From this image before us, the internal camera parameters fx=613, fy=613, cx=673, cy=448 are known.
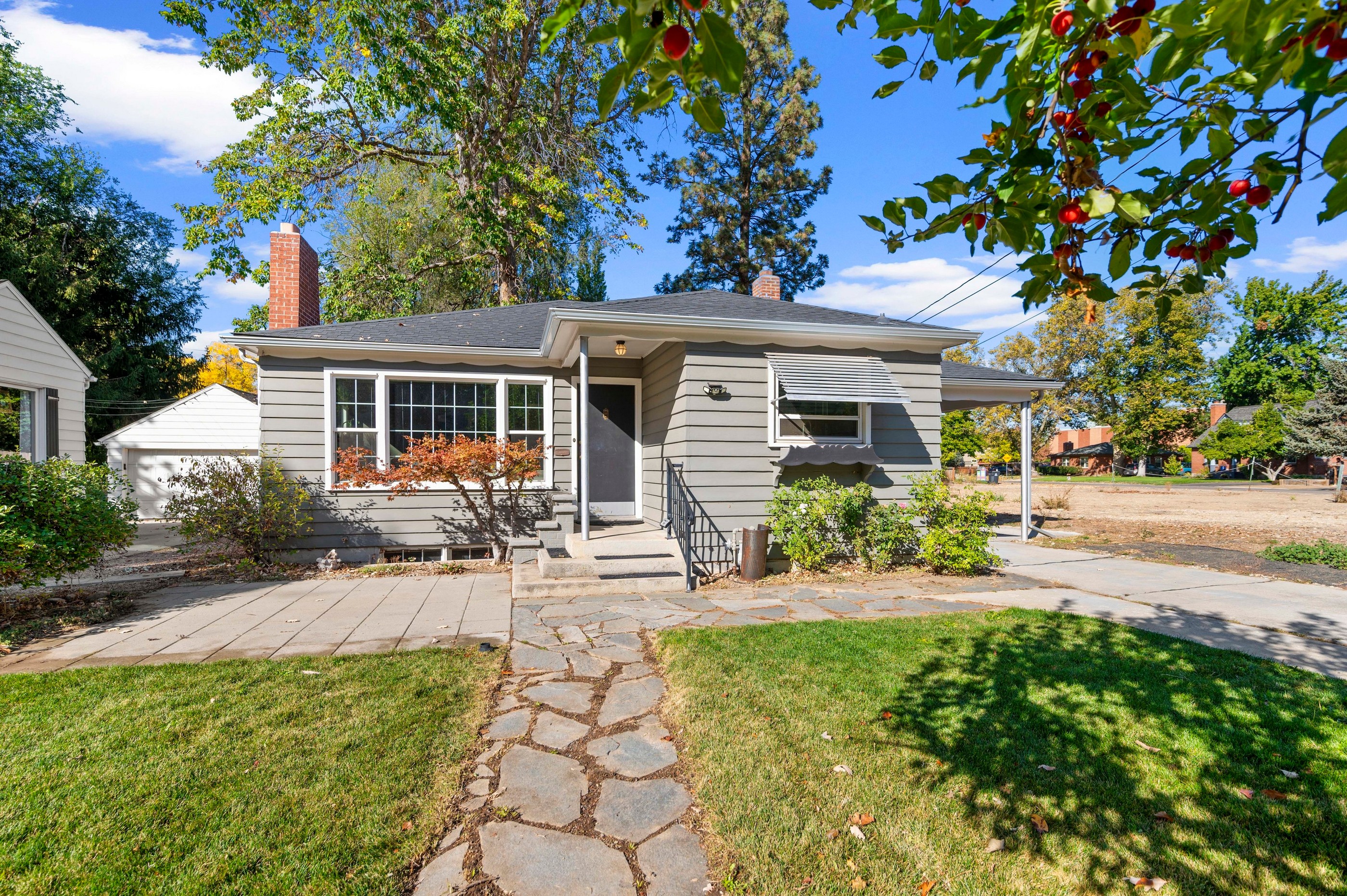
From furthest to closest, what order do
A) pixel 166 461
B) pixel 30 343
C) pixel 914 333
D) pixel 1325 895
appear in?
pixel 166 461 → pixel 30 343 → pixel 914 333 → pixel 1325 895

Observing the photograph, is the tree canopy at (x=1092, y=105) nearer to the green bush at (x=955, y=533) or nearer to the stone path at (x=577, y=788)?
the stone path at (x=577, y=788)

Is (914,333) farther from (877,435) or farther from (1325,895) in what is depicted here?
(1325,895)

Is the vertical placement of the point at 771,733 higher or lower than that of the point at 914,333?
lower

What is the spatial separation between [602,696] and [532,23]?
15.1m

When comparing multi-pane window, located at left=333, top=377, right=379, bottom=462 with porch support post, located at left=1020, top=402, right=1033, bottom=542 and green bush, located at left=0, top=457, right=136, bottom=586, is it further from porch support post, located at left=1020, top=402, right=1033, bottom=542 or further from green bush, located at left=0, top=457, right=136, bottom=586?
porch support post, located at left=1020, top=402, right=1033, bottom=542

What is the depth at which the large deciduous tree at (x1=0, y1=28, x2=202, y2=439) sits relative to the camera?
1706 centimetres

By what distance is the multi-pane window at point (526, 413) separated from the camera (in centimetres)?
870

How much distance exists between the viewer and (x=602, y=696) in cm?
361

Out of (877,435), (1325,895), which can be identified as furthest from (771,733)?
(877,435)

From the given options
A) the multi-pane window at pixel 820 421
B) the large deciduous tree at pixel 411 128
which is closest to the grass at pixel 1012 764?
the multi-pane window at pixel 820 421

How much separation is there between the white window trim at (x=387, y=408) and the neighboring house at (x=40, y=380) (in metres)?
4.52

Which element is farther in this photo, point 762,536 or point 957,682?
point 762,536

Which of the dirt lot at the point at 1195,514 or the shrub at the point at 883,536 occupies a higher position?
the shrub at the point at 883,536

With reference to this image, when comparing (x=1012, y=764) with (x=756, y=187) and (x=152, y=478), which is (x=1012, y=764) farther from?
(x=756, y=187)
